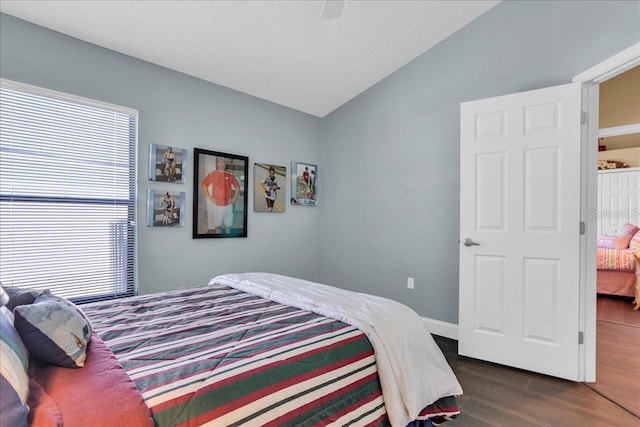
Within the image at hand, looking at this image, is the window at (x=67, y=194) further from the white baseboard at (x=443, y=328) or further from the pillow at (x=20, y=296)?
the white baseboard at (x=443, y=328)

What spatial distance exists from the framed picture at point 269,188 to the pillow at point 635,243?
4.60 m

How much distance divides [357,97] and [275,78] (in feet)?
3.50

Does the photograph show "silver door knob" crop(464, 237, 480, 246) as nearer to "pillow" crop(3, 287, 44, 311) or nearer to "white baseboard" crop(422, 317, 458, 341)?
"white baseboard" crop(422, 317, 458, 341)

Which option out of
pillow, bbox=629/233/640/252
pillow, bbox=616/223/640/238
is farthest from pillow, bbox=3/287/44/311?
pillow, bbox=616/223/640/238

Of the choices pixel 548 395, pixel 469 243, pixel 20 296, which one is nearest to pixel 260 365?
pixel 20 296

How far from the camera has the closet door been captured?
5531 mm

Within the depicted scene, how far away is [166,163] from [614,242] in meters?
6.03

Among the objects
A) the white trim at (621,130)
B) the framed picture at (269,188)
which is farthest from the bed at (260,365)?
the white trim at (621,130)

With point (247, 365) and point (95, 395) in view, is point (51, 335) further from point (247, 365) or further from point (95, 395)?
point (247, 365)

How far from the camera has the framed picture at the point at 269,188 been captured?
369cm

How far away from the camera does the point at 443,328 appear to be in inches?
125

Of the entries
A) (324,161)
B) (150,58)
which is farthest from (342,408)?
(324,161)

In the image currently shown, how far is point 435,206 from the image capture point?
327cm

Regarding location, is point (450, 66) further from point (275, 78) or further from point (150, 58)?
point (150, 58)
